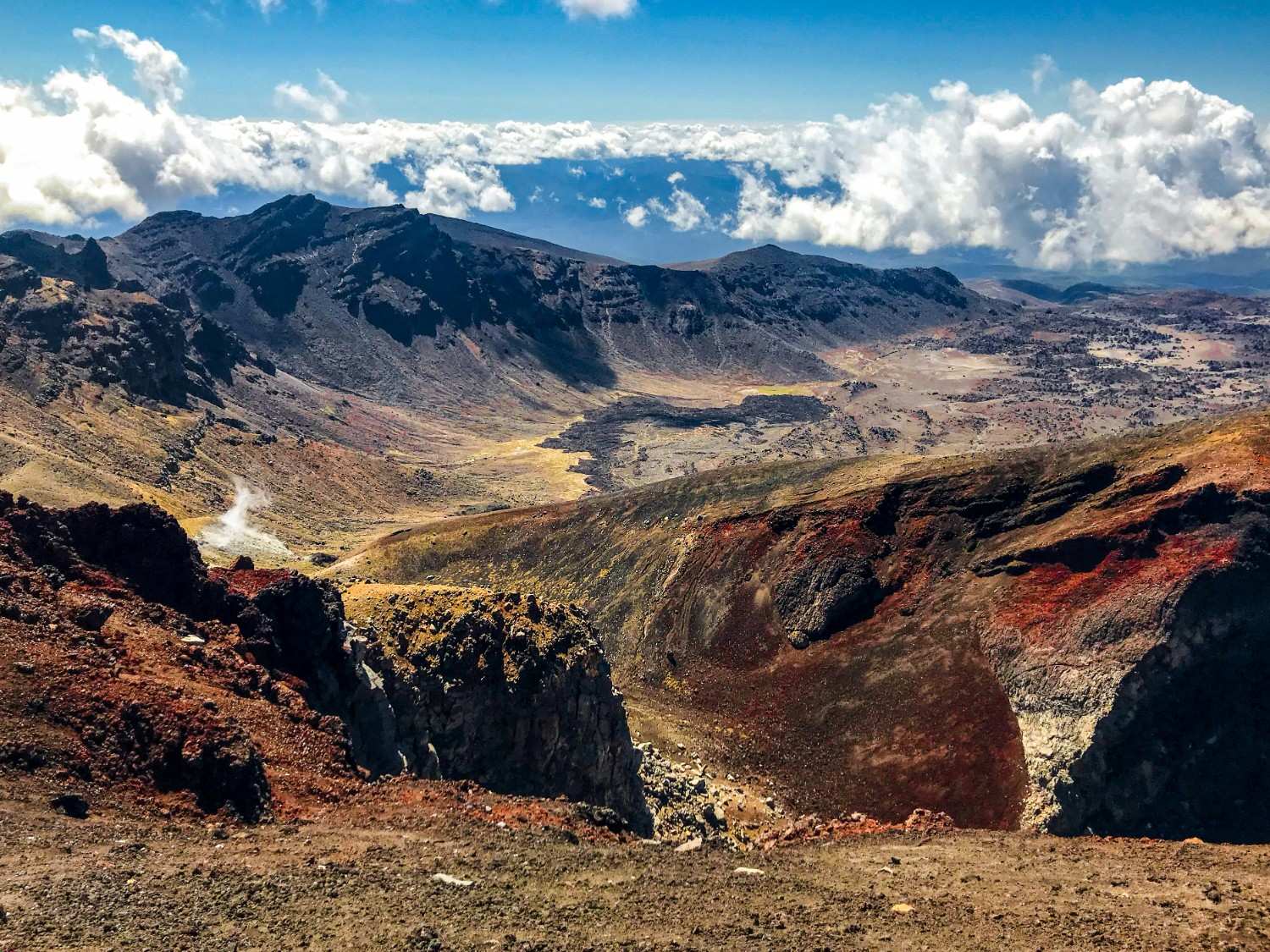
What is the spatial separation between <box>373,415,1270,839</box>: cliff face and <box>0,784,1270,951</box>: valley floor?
74.5 ft

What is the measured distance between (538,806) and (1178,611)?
4296 centimetres

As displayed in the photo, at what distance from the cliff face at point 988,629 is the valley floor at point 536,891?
22.7 meters

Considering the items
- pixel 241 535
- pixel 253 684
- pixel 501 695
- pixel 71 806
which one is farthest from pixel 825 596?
pixel 241 535

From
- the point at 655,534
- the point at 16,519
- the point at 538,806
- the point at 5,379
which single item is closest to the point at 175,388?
the point at 5,379

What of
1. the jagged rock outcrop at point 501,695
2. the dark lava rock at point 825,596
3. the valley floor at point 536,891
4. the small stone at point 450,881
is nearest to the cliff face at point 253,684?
the jagged rock outcrop at point 501,695

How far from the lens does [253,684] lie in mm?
36375

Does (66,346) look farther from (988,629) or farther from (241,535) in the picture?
(988,629)

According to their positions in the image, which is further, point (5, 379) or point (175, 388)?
point (175, 388)

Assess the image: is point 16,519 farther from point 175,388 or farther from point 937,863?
point 175,388

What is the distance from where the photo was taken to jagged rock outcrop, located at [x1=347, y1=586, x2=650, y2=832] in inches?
1870

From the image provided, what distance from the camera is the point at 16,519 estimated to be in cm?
3725

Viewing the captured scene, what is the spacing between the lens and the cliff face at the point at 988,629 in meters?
53.7

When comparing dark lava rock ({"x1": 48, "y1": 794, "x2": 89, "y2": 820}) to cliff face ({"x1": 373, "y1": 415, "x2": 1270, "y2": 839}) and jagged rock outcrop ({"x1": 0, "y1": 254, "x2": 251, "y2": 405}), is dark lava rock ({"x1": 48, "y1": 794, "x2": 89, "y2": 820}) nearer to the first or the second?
cliff face ({"x1": 373, "y1": 415, "x2": 1270, "y2": 839})

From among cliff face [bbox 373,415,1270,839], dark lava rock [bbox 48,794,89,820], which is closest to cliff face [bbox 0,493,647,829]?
dark lava rock [bbox 48,794,89,820]
